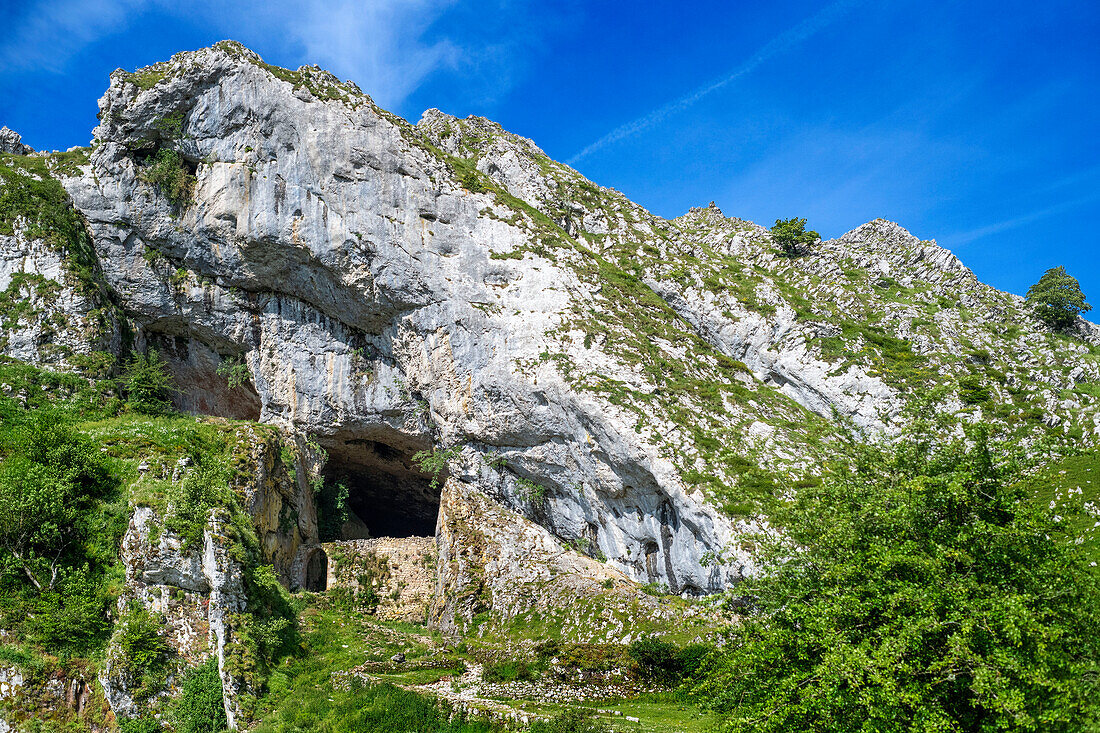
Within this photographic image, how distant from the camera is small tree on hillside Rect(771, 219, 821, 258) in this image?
4619 centimetres

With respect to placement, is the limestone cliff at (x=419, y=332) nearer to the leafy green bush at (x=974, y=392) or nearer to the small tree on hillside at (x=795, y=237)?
the leafy green bush at (x=974, y=392)

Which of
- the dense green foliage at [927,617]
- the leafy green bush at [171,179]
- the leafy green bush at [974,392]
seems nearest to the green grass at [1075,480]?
the leafy green bush at [974,392]

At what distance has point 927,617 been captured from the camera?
8422 mm

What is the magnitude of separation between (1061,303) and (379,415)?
44083 millimetres

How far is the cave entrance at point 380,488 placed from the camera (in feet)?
113

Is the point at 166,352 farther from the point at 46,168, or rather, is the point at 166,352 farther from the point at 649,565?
the point at 649,565

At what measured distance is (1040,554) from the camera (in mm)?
9523

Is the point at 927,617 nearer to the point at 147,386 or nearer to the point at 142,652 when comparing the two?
the point at 142,652

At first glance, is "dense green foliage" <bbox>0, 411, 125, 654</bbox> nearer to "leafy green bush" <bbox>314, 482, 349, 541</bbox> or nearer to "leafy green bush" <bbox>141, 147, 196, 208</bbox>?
"leafy green bush" <bbox>314, 482, 349, 541</bbox>

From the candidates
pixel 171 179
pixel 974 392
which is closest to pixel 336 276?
pixel 171 179

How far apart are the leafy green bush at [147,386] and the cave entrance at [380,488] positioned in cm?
883

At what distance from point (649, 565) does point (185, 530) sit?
722 inches

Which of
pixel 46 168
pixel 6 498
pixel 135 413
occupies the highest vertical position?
pixel 46 168

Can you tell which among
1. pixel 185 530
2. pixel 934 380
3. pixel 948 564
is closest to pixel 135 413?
pixel 185 530
